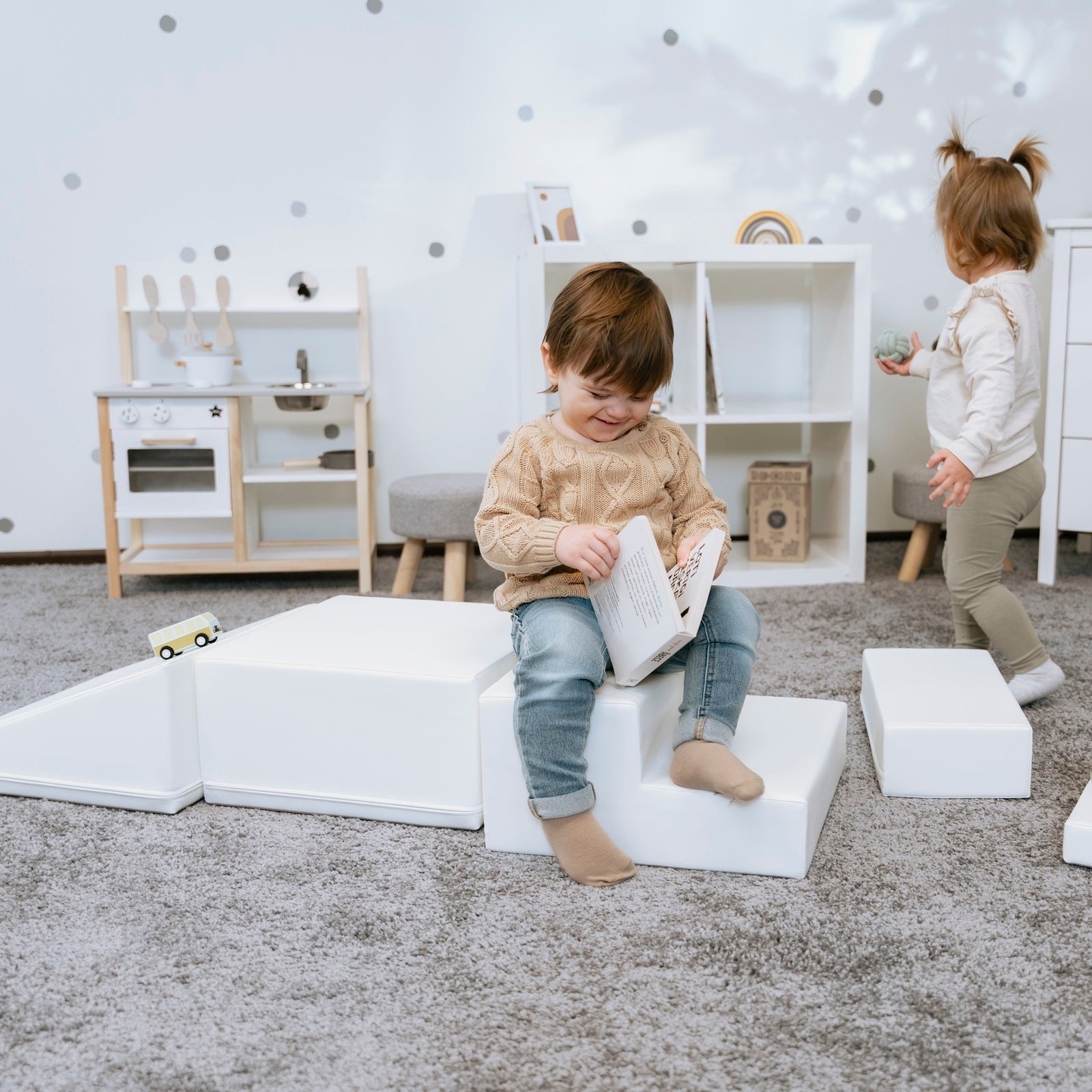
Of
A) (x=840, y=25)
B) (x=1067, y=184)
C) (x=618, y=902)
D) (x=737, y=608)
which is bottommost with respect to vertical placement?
(x=618, y=902)

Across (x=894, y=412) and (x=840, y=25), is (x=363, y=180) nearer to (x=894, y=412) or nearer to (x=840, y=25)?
(x=840, y=25)

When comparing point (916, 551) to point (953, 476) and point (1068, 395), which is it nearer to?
point (1068, 395)

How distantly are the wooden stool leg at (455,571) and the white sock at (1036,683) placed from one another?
3.71 feet

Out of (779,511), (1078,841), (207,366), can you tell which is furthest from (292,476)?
(1078,841)

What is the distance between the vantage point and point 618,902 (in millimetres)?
1062

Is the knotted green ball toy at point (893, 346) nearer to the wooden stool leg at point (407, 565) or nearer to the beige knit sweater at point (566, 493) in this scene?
the beige knit sweater at point (566, 493)

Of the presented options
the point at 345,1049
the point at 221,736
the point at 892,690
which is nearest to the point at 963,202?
the point at 892,690

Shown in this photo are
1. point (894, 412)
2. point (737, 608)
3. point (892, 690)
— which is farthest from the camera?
point (894, 412)

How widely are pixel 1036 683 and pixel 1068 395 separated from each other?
102cm

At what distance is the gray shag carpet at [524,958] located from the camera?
0.82 meters

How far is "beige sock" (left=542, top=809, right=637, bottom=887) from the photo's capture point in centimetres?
110

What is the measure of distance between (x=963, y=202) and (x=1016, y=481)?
43 centimetres

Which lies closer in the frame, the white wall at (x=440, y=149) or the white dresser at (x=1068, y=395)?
the white dresser at (x=1068, y=395)

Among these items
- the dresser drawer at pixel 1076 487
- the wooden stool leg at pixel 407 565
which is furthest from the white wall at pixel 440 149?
the dresser drawer at pixel 1076 487
